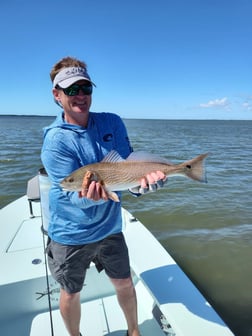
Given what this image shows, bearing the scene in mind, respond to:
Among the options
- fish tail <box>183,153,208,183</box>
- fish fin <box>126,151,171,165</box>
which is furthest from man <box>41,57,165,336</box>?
fish tail <box>183,153,208,183</box>

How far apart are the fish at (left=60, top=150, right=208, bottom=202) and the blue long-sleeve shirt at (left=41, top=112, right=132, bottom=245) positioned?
0.36ft

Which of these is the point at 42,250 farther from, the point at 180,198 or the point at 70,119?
the point at 180,198

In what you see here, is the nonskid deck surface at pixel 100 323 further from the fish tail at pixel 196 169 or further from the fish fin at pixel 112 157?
the fish fin at pixel 112 157

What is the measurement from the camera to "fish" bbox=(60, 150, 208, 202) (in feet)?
7.49

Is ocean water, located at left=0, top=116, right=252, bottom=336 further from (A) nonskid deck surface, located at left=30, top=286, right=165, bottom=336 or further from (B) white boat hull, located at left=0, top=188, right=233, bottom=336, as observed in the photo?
(B) white boat hull, located at left=0, top=188, right=233, bottom=336

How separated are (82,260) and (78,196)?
66 centimetres

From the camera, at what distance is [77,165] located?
2.42m

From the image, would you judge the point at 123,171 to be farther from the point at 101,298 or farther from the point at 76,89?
the point at 101,298

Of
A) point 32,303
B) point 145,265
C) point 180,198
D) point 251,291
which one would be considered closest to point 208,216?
point 180,198

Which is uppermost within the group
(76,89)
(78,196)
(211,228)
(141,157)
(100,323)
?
(76,89)

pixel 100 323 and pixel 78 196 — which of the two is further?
pixel 100 323

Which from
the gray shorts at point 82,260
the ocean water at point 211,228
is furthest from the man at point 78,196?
the ocean water at point 211,228

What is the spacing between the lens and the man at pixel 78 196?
2.34 m

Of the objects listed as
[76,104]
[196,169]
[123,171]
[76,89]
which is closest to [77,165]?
[123,171]
